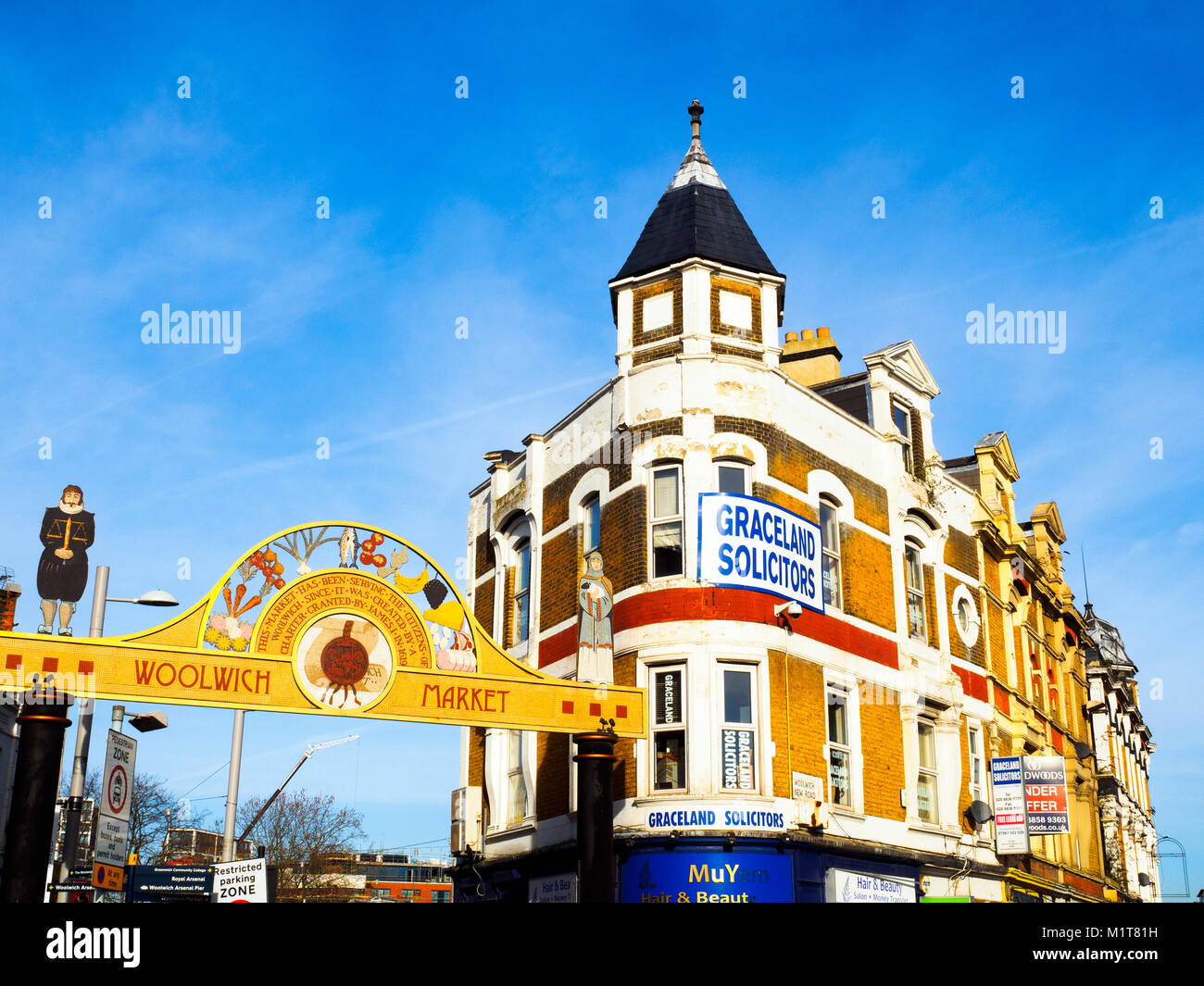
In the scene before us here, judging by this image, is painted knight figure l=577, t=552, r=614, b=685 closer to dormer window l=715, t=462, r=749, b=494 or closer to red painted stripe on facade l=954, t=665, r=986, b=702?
dormer window l=715, t=462, r=749, b=494

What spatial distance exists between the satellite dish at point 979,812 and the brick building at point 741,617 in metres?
0.28

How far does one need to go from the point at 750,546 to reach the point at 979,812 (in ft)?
28.9

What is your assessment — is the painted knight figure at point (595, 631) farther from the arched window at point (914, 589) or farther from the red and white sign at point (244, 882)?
the arched window at point (914, 589)

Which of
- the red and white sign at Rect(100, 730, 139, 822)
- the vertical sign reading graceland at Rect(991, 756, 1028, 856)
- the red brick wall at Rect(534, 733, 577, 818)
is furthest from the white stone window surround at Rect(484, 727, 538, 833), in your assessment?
the vertical sign reading graceland at Rect(991, 756, 1028, 856)

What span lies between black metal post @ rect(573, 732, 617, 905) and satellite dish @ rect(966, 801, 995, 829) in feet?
35.6

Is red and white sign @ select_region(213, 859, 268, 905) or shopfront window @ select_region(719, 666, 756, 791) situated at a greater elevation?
shopfront window @ select_region(719, 666, 756, 791)

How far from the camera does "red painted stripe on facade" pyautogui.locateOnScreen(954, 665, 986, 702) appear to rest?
2602 centimetres

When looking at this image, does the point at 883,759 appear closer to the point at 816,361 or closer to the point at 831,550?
the point at 831,550

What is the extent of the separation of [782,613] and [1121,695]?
40.1 m
